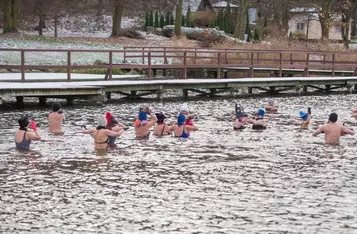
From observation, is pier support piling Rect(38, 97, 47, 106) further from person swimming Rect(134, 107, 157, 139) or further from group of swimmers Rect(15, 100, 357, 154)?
person swimming Rect(134, 107, 157, 139)

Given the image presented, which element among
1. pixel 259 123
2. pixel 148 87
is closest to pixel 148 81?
pixel 148 87

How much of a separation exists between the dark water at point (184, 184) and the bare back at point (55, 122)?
1.04 ft

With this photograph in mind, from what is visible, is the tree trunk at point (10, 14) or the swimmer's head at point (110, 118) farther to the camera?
the tree trunk at point (10, 14)

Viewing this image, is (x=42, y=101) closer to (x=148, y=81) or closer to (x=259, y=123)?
(x=148, y=81)

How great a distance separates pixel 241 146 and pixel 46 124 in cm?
700

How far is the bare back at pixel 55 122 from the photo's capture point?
22562 millimetres

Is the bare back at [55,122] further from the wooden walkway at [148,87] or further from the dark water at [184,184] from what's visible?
the wooden walkway at [148,87]

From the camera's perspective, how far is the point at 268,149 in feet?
66.4

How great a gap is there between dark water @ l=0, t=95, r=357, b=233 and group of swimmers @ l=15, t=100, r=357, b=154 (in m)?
0.33

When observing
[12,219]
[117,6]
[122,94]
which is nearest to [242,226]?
[12,219]

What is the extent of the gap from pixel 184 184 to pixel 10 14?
47.2 m

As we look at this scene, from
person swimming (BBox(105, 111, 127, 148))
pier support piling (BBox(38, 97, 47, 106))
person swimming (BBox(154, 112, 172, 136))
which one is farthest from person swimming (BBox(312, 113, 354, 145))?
pier support piling (BBox(38, 97, 47, 106))

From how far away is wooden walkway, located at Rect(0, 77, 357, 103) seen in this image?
29656 millimetres

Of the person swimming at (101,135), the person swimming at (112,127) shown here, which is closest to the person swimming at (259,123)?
the person swimming at (112,127)
